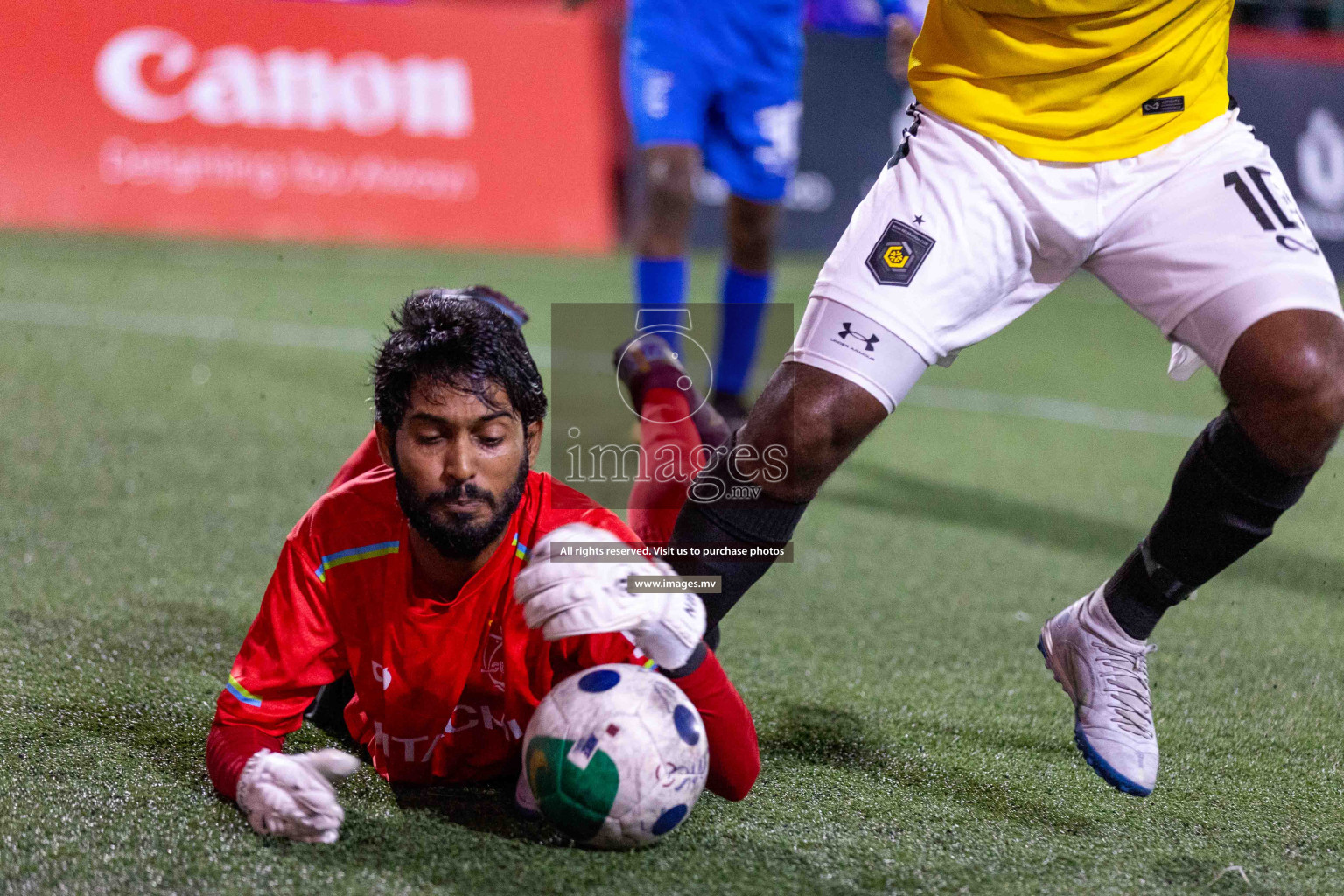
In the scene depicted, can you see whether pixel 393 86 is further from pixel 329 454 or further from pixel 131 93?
pixel 329 454

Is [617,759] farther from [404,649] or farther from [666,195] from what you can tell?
[666,195]

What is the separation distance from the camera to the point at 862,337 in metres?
2.32

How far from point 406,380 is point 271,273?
7.53m

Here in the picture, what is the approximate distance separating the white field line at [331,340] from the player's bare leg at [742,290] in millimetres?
1548

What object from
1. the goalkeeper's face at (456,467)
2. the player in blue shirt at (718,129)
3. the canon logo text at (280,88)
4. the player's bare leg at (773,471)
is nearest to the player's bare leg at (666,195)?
the player in blue shirt at (718,129)

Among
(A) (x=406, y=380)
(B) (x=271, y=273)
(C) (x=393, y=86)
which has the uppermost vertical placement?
(A) (x=406, y=380)

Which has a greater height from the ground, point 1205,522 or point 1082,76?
point 1082,76

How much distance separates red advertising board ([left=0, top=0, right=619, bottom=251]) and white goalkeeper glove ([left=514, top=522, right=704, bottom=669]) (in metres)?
8.81

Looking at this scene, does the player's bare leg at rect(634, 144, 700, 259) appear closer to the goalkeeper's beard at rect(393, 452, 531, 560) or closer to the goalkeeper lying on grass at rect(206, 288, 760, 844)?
the goalkeeper lying on grass at rect(206, 288, 760, 844)

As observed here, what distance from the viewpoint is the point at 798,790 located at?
8.32ft

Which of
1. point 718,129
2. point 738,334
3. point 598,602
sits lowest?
point 738,334

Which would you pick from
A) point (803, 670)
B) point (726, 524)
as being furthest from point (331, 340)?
point (726, 524)

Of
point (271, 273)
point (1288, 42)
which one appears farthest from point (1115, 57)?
point (1288, 42)

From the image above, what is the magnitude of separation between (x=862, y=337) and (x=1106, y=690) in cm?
80
